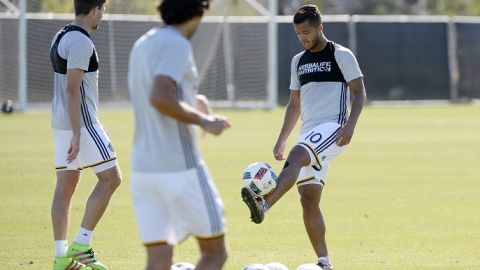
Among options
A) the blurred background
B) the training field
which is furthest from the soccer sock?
the blurred background

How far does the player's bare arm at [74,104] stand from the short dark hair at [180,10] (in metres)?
2.44

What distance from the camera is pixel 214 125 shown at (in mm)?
6273

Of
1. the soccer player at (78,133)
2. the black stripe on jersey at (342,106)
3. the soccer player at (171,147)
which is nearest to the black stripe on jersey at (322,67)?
the black stripe on jersey at (342,106)

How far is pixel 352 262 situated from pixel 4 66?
25.2 m

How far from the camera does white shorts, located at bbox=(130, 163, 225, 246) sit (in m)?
6.30

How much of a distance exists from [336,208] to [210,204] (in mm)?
7306

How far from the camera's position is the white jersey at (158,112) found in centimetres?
624

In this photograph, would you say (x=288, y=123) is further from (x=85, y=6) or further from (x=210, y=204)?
(x=210, y=204)

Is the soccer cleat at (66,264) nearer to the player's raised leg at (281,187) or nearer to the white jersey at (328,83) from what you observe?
the player's raised leg at (281,187)

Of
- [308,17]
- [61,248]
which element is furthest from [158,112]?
[308,17]

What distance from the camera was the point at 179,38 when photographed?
6273 millimetres

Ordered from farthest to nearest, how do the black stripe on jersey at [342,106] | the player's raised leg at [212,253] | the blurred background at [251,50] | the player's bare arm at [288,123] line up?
1. the blurred background at [251,50]
2. the player's bare arm at [288,123]
3. the black stripe on jersey at [342,106]
4. the player's raised leg at [212,253]

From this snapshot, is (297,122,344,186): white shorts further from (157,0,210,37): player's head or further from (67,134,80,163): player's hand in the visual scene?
(157,0,210,37): player's head

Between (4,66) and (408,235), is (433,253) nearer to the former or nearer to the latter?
(408,235)
